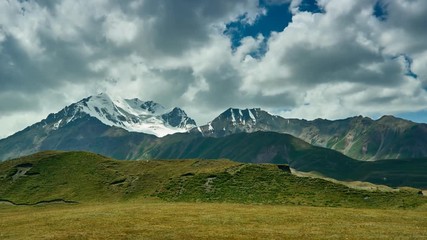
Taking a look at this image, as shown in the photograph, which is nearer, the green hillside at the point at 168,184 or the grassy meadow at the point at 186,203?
the grassy meadow at the point at 186,203

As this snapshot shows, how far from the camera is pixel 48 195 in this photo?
119m

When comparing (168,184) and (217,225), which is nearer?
(217,225)

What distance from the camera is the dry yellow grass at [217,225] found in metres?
50.7

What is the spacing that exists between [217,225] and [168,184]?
59180mm

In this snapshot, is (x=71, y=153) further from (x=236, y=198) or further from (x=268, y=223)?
(x=268, y=223)

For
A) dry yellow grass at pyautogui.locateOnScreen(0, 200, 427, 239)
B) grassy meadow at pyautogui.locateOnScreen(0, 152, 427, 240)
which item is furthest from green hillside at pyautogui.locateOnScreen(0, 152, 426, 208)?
dry yellow grass at pyautogui.locateOnScreen(0, 200, 427, 239)

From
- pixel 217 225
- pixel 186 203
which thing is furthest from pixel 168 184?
pixel 217 225

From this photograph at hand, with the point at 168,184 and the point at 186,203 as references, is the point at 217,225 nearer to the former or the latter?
the point at 186,203

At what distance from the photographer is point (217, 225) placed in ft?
195

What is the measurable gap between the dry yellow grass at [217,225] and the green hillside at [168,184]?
2393 centimetres

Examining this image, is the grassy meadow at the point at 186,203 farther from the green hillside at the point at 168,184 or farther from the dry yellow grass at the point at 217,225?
the green hillside at the point at 168,184

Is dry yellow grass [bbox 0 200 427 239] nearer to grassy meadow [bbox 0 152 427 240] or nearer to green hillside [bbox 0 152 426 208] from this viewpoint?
grassy meadow [bbox 0 152 427 240]

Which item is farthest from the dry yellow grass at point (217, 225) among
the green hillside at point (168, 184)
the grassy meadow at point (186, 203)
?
the green hillside at point (168, 184)

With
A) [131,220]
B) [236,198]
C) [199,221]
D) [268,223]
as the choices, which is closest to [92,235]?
[131,220]
